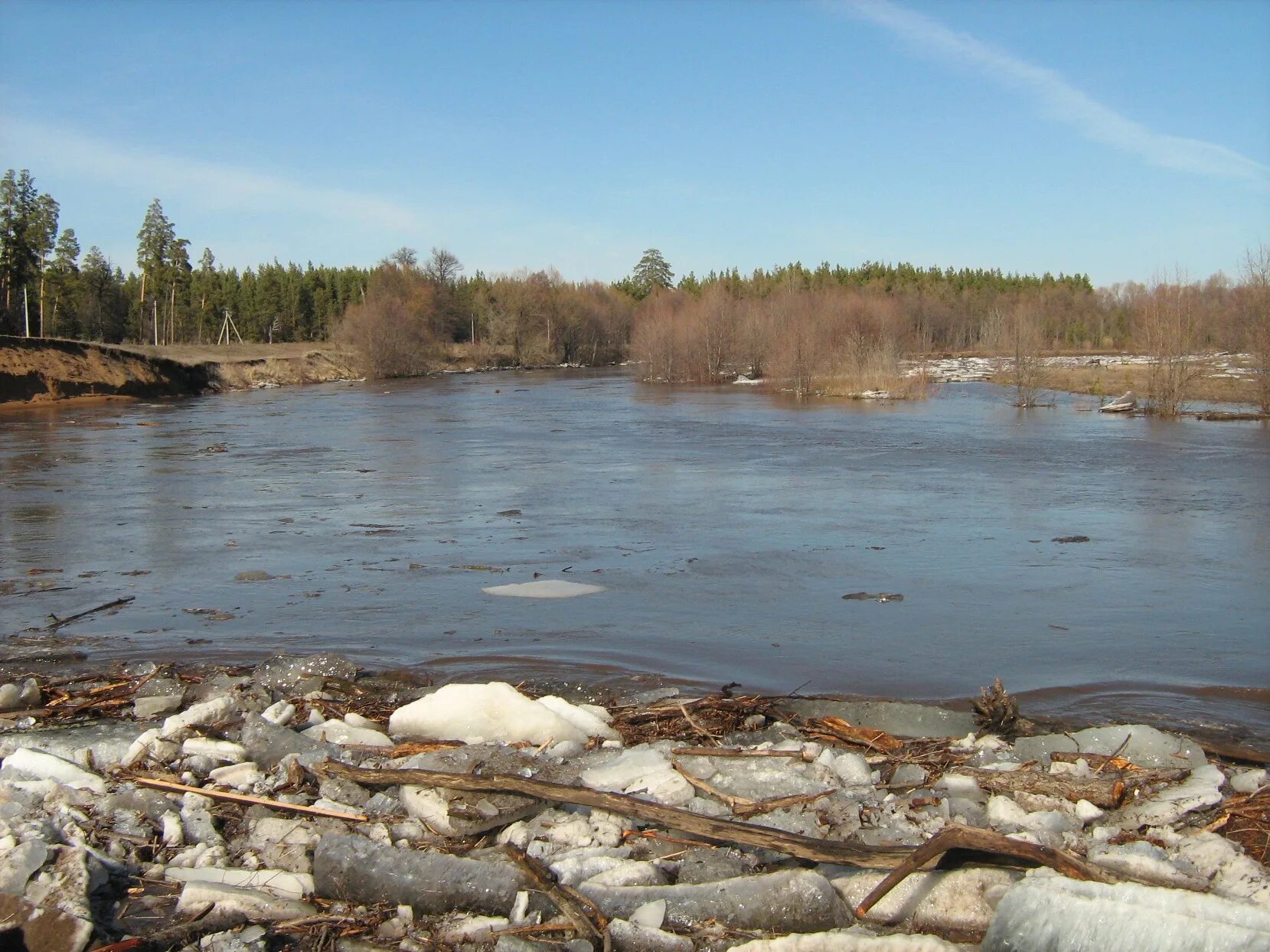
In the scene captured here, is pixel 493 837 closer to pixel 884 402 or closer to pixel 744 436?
pixel 744 436

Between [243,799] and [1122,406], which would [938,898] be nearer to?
[243,799]

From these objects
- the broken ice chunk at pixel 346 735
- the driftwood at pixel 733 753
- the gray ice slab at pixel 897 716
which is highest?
the driftwood at pixel 733 753

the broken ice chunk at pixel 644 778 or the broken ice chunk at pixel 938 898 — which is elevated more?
the broken ice chunk at pixel 644 778

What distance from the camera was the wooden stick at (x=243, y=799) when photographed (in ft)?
15.7

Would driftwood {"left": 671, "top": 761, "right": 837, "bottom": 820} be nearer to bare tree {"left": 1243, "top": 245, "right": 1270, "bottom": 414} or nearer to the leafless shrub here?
bare tree {"left": 1243, "top": 245, "right": 1270, "bottom": 414}

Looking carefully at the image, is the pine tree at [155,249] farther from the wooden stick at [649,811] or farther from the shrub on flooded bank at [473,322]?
the wooden stick at [649,811]

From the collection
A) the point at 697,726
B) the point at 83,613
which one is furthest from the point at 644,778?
the point at 83,613

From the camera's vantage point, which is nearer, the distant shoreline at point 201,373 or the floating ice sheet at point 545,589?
the floating ice sheet at point 545,589

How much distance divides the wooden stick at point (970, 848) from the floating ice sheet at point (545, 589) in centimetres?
621

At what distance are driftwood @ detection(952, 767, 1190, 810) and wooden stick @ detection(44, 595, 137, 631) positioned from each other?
7.37 metres

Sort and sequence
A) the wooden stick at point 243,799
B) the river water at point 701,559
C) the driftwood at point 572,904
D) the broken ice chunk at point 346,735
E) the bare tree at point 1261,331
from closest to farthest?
the driftwood at point 572,904 < the wooden stick at point 243,799 < the broken ice chunk at point 346,735 < the river water at point 701,559 < the bare tree at point 1261,331

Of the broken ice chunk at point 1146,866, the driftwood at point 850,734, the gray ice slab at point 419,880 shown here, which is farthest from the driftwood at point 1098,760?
the gray ice slab at point 419,880

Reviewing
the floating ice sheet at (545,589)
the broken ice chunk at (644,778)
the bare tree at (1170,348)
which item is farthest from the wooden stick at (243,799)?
the bare tree at (1170,348)

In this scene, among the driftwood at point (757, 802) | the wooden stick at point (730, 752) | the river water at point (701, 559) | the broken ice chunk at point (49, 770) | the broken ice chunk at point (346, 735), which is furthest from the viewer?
the river water at point (701, 559)
